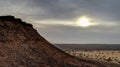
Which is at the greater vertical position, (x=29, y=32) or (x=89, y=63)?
(x=29, y=32)

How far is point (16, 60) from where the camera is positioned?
73.4ft

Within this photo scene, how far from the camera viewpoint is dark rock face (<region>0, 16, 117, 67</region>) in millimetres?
22553

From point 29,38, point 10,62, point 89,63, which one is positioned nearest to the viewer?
point 10,62

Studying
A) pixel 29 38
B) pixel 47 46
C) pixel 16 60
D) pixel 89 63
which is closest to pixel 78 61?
pixel 89 63

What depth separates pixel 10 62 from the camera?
21.9 meters

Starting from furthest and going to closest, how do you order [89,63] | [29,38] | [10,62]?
[89,63] → [29,38] → [10,62]

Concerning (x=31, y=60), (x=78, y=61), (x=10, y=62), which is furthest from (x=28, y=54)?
(x=78, y=61)

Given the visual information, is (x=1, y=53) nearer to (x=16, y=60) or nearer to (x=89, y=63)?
(x=16, y=60)

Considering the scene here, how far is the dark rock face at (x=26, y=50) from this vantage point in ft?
74.0

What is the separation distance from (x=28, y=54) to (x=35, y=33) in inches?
142

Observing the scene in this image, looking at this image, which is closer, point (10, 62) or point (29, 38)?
point (10, 62)

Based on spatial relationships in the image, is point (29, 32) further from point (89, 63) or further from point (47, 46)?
point (89, 63)

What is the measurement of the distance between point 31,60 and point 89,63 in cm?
617

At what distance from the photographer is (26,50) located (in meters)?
23.9
